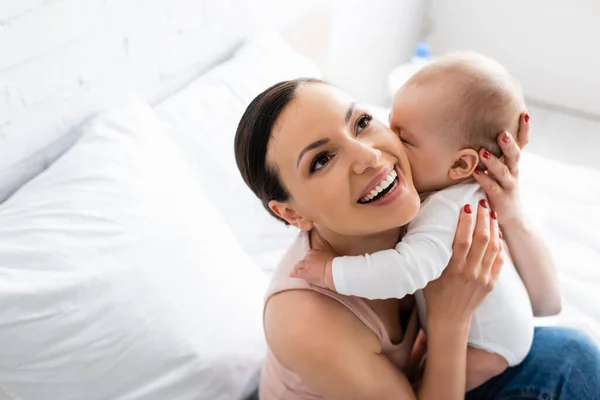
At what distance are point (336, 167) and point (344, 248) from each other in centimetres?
17

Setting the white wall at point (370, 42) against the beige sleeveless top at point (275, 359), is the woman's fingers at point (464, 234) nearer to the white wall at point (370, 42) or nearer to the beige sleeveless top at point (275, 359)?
the beige sleeveless top at point (275, 359)

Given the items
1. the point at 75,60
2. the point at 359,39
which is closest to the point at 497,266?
the point at 75,60

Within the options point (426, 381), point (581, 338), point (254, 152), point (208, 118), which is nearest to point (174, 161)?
point (208, 118)

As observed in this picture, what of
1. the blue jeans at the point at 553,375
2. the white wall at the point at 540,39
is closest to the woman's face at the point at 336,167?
the blue jeans at the point at 553,375

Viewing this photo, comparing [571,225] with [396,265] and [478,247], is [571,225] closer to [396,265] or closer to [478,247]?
[478,247]

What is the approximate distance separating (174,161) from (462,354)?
1.92 feet

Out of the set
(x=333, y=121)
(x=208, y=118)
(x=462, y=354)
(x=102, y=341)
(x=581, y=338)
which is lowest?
(x=581, y=338)

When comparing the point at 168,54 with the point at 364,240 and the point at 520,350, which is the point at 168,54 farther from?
the point at 520,350

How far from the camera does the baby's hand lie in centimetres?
79

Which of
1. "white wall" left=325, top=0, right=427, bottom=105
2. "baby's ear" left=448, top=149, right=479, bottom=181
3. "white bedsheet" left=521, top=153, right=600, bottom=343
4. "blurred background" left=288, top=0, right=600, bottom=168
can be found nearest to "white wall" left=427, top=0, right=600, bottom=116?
"blurred background" left=288, top=0, right=600, bottom=168

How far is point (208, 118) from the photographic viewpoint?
4.00 ft

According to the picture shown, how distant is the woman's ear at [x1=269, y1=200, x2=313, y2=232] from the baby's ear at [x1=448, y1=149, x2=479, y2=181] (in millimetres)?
231

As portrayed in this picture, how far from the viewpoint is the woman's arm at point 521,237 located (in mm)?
895

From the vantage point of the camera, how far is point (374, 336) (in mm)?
848
